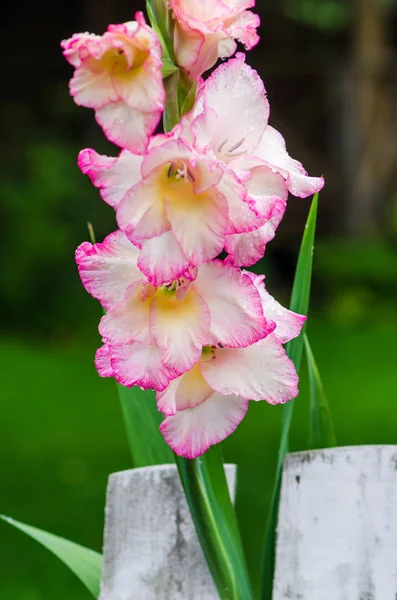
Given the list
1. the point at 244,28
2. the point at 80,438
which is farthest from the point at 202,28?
the point at 80,438

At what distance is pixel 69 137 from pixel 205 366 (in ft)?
28.4

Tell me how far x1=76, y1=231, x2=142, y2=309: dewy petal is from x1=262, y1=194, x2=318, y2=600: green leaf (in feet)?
0.93

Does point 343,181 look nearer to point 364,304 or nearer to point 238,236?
point 364,304

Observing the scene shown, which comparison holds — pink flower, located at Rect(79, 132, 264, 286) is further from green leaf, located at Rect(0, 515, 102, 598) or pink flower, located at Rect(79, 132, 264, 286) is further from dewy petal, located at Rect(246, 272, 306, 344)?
green leaf, located at Rect(0, 515, 102, 598)

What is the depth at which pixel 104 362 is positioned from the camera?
3.07 feet

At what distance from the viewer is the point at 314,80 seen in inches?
387

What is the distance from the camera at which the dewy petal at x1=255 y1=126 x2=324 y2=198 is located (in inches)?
36.2

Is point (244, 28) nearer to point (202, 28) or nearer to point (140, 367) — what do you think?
point (202, 28)

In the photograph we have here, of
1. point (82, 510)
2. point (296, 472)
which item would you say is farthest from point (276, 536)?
point (82, 510)

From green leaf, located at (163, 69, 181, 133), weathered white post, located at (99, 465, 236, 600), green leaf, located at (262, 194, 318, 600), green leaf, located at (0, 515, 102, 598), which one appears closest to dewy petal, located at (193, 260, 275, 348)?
green leaf, located at (163, 69, 181, 133)

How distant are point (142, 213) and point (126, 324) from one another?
0.34 ft

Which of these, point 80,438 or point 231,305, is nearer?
point 231,305

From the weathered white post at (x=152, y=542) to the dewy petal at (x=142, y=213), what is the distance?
1.45 feet

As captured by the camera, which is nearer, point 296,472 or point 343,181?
point 296,472
